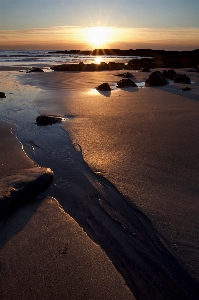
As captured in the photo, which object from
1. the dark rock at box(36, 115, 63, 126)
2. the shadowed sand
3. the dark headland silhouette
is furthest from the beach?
the dark headland silhouette

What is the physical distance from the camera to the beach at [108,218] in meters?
1.81

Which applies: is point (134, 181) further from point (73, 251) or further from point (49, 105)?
point (49, 105)

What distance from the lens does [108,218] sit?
8.22ft

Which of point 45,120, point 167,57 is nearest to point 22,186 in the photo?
point 45,120

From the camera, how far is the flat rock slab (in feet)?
8.29

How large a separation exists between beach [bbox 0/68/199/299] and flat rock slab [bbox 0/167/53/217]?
75mm

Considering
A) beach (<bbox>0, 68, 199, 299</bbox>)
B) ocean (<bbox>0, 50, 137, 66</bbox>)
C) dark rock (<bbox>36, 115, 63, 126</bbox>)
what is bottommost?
ocean (<bbox>0, 50, 137, 66</bbox>)

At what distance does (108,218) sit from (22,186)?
880mm

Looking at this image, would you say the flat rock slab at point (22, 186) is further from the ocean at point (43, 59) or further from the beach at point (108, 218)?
the ocean at point (43, 59)

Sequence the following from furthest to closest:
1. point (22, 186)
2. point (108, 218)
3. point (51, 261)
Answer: point (22, 186)
point (108, 218)
point (51, 261)

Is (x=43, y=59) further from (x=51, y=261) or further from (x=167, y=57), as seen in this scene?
(x=51, y=261)

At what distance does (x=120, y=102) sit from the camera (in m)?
7.52

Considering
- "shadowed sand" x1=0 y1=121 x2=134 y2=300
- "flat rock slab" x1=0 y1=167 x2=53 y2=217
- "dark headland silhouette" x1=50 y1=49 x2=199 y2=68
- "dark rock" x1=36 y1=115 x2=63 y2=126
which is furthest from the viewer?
"dark headland silhouette" x1=50 y1=49 x2=199 y2=68

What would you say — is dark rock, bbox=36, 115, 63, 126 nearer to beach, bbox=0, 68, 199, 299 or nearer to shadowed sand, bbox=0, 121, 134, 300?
beach, bbox=0, 68, 199, 299
